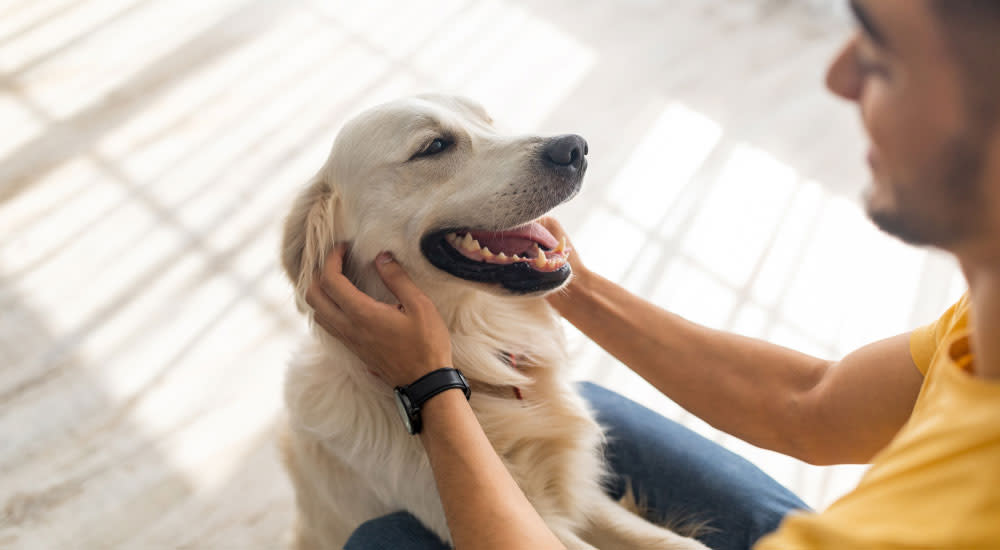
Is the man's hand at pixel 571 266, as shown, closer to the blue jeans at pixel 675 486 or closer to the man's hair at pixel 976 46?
the blue jeans at pixel 675 486

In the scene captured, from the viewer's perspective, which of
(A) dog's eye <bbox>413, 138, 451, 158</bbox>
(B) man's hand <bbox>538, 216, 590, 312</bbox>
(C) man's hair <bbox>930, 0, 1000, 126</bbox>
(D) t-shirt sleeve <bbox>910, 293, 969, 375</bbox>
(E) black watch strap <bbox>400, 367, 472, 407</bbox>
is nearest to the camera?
(C) man's hair <bbox>930, 0, 1000, 126</bbox>

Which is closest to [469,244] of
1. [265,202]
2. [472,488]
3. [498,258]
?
[498,258]

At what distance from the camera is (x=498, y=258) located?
133cm

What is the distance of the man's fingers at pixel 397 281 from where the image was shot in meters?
1.28

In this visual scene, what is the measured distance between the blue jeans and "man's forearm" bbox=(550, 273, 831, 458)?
2.8 inches

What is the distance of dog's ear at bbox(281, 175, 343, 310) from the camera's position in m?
1.35

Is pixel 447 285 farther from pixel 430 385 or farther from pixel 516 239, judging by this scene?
pixel 430 385

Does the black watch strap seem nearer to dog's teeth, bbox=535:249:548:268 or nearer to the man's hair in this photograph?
dog's teeth, bbox=535:249:548:268

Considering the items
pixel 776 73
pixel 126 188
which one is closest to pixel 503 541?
pixel 126 188

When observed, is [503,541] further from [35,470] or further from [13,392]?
[13,392]

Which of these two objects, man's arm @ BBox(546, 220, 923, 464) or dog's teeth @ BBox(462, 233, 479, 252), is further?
dog's teeth @ BBox(462, 233, 479, 252)

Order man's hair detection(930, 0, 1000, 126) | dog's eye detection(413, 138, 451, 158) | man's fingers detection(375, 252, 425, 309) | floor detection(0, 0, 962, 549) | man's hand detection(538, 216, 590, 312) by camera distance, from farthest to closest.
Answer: floor detection(0, 0, 962, 549) < man's hand detection(538, 216, 590, 312) < dog's eye detection(413, 138, 451, 158) < man's fingers detection(375, 252, 425, 309) < man's hair detection(930, 0, 1000, 126)

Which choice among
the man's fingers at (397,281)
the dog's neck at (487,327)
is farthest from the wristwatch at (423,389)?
the dog's neck at (487,327)

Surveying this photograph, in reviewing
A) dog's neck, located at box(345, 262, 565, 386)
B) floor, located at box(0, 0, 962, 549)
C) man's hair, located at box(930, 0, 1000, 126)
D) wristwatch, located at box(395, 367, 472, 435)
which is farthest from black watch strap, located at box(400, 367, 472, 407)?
man's hair, located at box(930, 0, 1000, 126)
